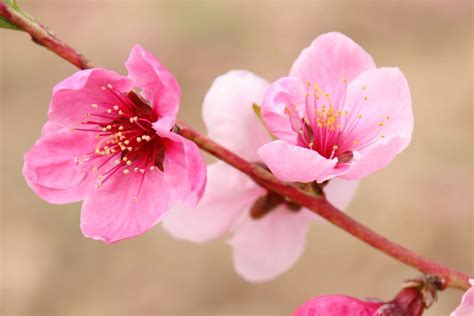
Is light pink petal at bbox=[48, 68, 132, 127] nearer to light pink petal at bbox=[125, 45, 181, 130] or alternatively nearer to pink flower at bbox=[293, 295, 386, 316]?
light pink petal at bbox=[125, 45, 181, 130]

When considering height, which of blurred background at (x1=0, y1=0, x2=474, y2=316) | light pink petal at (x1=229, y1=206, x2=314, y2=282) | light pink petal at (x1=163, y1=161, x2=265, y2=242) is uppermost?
light pink petal at (x1=163, y1=161, x2=265, y2=242)

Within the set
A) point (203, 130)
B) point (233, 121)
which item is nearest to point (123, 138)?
point (233, 121)

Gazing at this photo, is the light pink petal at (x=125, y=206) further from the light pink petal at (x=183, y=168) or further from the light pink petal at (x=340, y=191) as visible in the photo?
the light pink petal at (x=340, y=191)

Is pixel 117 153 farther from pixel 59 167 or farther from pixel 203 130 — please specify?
pixel 203 130

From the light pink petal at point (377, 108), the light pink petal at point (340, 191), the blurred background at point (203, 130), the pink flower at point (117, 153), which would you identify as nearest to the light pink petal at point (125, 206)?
the pink flower at point (117, 153)

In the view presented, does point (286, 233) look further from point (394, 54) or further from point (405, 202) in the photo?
point (394, 54)

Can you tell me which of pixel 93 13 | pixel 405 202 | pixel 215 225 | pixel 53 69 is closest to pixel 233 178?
pixel 215 225

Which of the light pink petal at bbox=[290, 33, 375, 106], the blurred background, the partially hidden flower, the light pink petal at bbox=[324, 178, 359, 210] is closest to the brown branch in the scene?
the partially hidden flower
